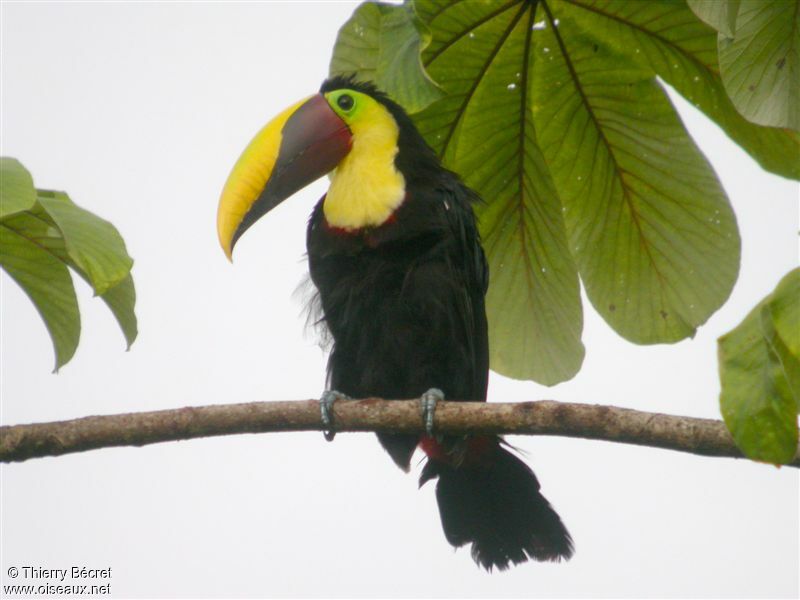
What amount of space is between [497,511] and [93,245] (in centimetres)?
189

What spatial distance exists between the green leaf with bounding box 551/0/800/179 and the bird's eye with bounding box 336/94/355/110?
94 centimetres

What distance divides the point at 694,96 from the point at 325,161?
4.37ft

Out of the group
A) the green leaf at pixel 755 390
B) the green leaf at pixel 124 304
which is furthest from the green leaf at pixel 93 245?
the green leaf at pixel 755 390

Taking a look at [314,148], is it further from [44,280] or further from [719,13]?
[719,13]

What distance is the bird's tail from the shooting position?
3.83 metres

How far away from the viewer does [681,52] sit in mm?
3488

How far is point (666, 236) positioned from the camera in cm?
369

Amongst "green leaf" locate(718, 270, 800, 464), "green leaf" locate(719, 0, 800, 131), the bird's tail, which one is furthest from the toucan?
"green leaf" locate(718, 270, 800, 464)

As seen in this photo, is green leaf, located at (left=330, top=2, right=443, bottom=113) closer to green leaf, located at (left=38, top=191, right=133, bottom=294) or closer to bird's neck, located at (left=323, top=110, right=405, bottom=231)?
green leaf, located at (left=38, top=191, right=133, bottom=294)

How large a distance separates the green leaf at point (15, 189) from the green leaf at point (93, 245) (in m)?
0.15

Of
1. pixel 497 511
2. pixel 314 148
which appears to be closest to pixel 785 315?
pixel 497 511

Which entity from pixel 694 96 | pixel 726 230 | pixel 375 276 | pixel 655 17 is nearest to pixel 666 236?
pixel 726 230

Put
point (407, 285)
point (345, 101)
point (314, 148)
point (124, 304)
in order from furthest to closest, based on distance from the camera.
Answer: point (345, 101), point (314, 148), point (407, 285), point (124, 304)

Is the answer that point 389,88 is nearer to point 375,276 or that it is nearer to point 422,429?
point 422,429
